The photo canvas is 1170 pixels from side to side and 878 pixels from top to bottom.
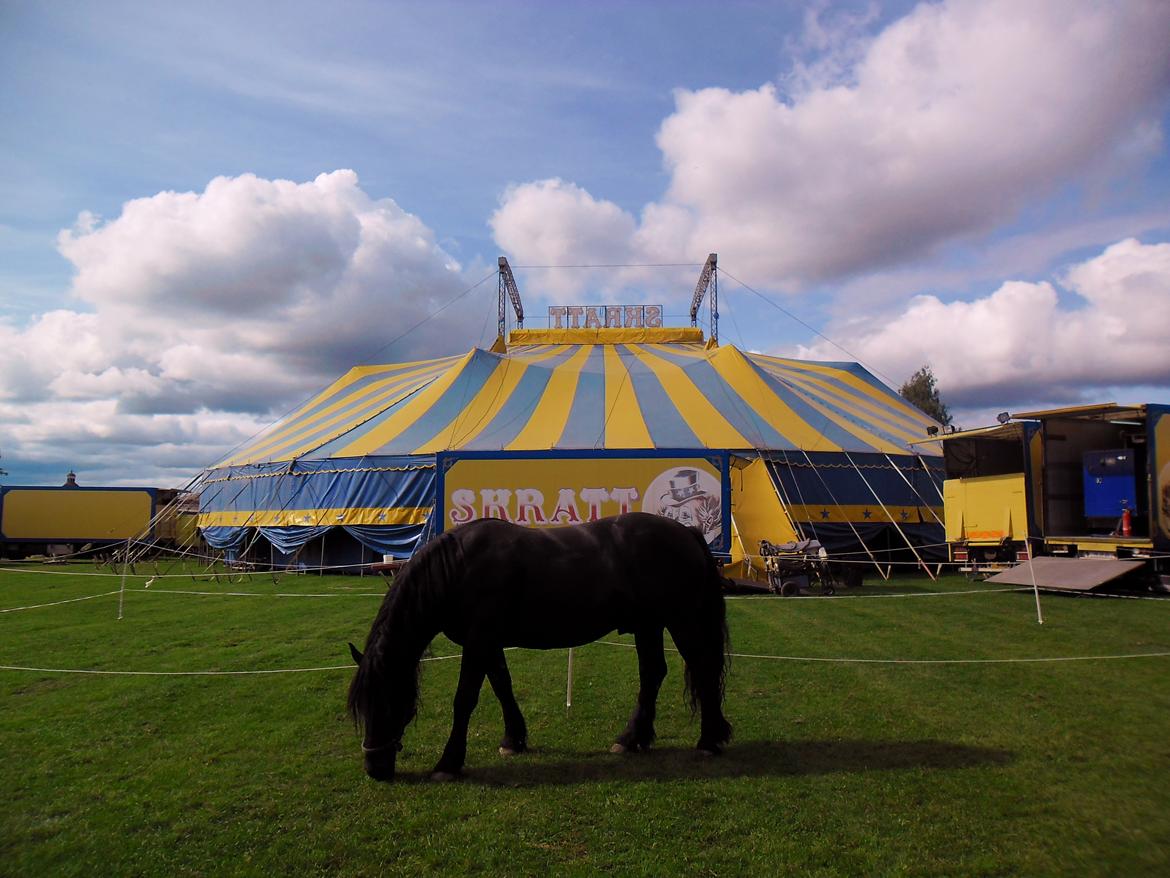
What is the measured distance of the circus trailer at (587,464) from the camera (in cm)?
1410

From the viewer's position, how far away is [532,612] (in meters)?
4.61

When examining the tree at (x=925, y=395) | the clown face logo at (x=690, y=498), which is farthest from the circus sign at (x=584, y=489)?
the tree at (x=925, y=395)

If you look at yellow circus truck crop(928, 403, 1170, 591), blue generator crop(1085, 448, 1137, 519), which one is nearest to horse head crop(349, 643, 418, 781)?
yellow circus truck crop(928, 403, 1170, 591)

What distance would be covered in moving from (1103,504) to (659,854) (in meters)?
13.4

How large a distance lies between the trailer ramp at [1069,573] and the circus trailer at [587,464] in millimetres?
1850

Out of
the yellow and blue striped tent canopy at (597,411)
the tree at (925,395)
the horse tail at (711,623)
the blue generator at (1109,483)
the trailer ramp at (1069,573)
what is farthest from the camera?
the tree at (925,395)

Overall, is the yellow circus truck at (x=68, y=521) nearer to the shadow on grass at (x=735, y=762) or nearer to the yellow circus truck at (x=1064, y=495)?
the yellow circus truck at (x=1064, y=495)

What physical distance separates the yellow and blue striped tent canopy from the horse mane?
1030 centimetres

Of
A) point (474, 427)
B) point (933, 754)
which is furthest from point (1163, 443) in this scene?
point (474, 427)

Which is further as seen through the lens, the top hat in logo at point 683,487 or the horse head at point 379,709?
the top hat in logo at point 683,487

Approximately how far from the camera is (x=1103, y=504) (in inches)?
529

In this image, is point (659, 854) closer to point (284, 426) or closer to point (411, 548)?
point (411, 548)

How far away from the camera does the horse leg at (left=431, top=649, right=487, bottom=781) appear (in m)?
4.38

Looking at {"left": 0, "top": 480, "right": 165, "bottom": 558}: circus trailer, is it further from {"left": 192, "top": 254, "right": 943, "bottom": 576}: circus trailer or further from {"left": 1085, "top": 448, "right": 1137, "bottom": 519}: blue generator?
{"left": 1085, "top": 448, "right": 1137, "bottom": 519}: blue generator
